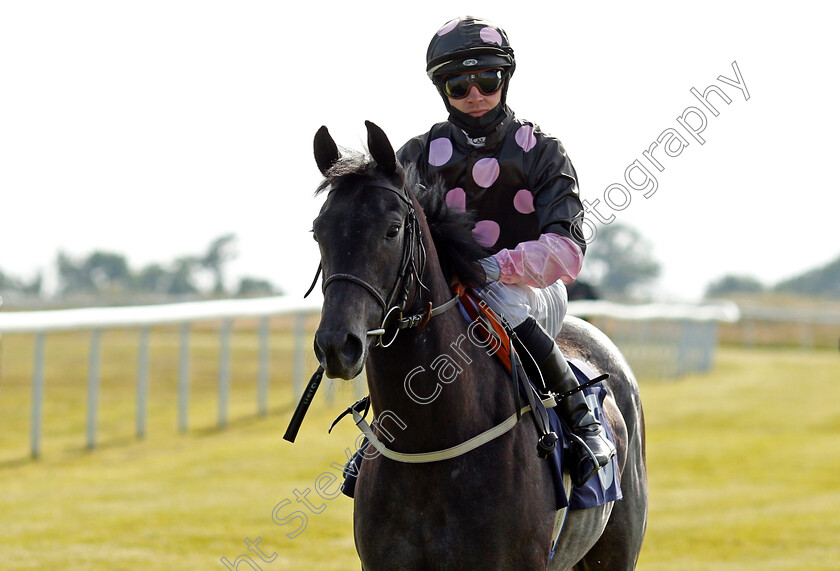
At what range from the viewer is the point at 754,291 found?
228 ft

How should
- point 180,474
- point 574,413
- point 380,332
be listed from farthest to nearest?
1. point 180,474
2. point 574,413
3. point 380,332

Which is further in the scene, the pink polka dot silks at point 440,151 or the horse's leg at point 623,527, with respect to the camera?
the horse's leg at point 623,527

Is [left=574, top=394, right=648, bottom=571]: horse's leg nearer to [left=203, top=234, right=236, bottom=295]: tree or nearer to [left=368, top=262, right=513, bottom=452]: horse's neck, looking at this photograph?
[left=368, top=262, right=513, bottom=452]: horse's neck

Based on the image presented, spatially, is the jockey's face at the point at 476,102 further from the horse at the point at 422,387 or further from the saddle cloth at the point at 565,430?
the saddle cloth at the point at 565,430

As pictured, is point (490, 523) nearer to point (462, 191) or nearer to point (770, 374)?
point (462, 191)

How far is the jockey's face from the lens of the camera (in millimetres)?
3809

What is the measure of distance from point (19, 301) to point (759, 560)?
2078 cm

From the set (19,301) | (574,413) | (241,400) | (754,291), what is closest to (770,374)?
(241,400)

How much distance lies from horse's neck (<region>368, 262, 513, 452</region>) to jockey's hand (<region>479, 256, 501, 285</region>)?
20 cm

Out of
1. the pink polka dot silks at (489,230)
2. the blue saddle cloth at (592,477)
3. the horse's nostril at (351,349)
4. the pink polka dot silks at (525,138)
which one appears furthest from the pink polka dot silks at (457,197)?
the horse's nostril at (351,349)

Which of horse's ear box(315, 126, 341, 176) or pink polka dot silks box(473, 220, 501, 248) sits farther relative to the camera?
pink polka dot silks box(473, 220, 501, 248)

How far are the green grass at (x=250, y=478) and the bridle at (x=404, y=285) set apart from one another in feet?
1.22

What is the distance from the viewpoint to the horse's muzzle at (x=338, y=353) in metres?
2.68

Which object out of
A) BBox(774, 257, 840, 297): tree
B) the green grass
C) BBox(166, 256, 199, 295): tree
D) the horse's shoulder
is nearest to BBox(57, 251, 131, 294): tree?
BBox(166, 256, 199, 295): tree
